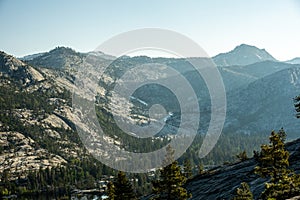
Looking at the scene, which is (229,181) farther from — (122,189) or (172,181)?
(172,181)

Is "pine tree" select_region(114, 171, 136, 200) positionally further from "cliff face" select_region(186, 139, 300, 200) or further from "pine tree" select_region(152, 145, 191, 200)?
"cliff face" select_region(186, 139, 300, 200)

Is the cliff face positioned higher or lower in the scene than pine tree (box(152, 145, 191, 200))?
lower

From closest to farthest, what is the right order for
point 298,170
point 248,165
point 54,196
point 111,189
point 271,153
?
point 271,153 < point 298,170 < point 111,189 < point 248,165 < point 54,196

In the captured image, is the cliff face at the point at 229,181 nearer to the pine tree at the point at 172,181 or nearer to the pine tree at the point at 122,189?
the pine tree at the point at 172,181

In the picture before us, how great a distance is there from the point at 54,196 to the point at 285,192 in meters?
189

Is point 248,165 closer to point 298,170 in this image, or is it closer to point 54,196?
point 298,170

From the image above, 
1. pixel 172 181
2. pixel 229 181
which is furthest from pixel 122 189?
pixel 229 181

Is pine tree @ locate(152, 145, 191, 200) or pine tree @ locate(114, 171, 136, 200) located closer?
pine tree @ locate(152, 145, 191, 200)

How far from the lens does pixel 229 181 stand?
233 ft

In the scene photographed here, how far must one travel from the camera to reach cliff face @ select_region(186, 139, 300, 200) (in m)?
60.3

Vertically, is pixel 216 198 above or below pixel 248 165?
below

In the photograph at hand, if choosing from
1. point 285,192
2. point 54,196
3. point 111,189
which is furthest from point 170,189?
point 54,196

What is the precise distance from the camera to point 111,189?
69.7 m

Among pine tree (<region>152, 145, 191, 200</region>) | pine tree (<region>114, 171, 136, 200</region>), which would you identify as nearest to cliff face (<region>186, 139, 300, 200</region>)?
pine tree (<region>152, 145, 191, 200</region>)
